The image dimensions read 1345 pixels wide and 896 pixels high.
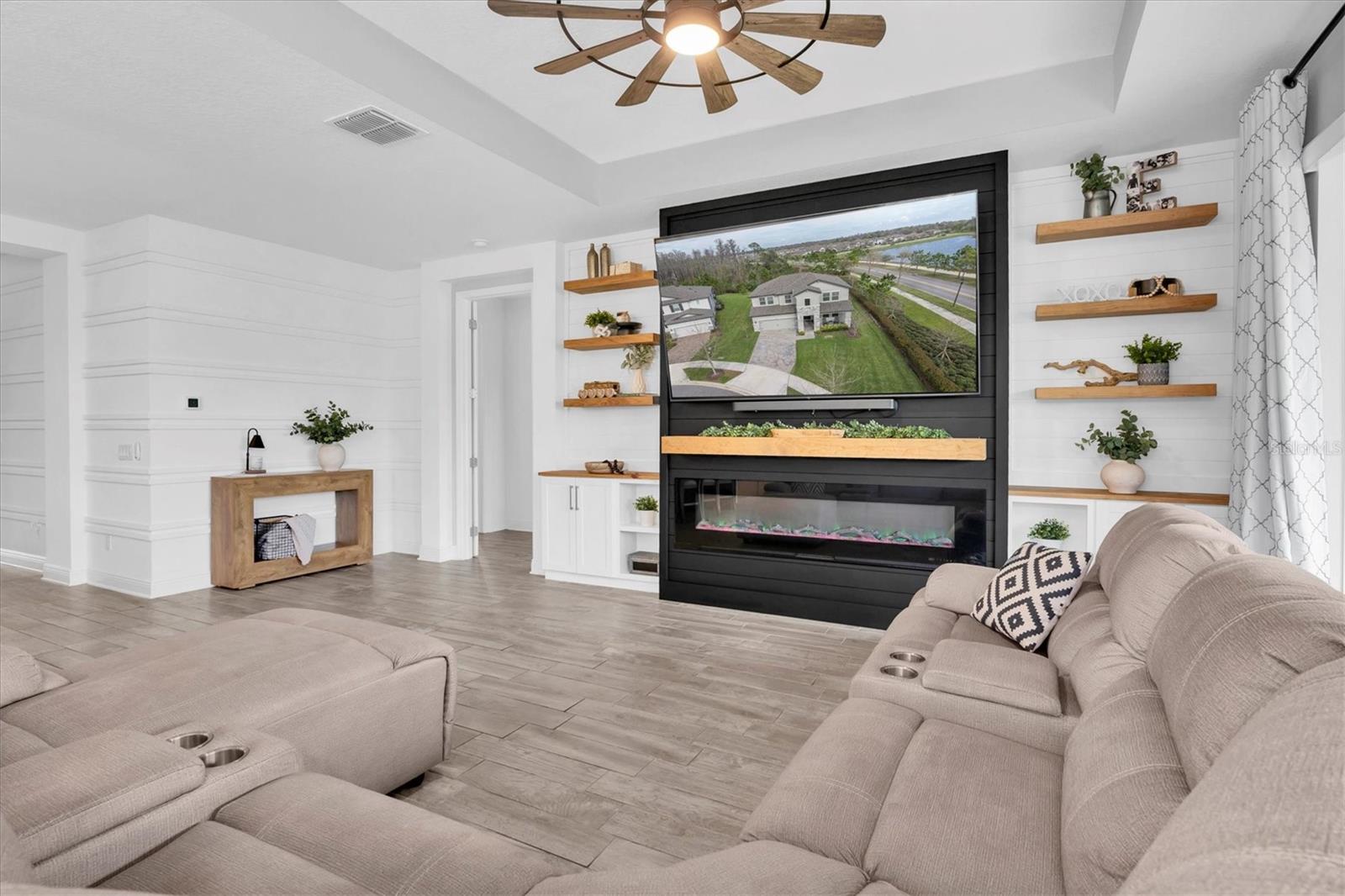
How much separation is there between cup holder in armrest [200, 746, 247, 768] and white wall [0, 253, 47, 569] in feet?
19.6

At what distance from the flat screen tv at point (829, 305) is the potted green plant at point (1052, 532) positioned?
2.77 ft

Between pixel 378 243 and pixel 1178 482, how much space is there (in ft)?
19.3

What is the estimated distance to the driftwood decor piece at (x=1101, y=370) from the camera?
3.82m

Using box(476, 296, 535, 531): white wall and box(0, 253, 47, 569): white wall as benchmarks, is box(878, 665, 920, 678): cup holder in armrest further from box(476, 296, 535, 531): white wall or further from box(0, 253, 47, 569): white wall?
box(0, 253, 47, 569): white wall

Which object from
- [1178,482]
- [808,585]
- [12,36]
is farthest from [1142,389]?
[12,36]

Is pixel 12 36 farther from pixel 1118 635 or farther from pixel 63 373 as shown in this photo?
pixel 1118 635

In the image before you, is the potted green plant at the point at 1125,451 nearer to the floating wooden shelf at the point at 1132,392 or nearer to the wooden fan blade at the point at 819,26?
the floating wooden shelf at the point at 1132,392

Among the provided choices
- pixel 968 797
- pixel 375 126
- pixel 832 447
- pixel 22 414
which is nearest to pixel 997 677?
pixel 968 797

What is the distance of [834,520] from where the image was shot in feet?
14.7

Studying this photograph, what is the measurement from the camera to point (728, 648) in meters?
3.70

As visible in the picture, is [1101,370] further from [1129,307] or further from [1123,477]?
[1123,477]

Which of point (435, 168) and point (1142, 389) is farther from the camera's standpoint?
point (435, 168)

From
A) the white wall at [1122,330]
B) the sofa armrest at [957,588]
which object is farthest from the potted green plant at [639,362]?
the sofa armrest at [957,588]

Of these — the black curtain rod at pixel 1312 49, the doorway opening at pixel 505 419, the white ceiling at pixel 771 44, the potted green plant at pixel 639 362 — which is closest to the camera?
the black curtain rod at pixel 1312 49
